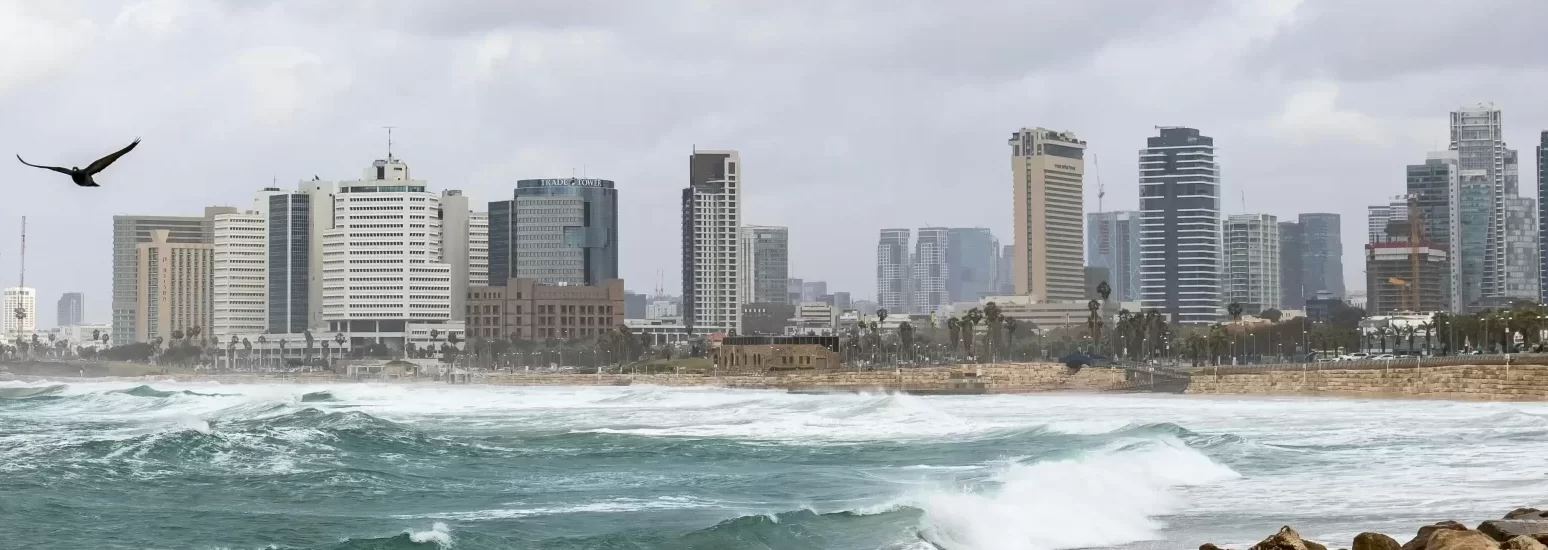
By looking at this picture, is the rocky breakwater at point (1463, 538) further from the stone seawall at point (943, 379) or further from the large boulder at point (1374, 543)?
the stone seawall at point (943, 379)

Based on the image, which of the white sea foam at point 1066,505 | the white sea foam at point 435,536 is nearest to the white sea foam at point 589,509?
the white sea foam at point 435,536

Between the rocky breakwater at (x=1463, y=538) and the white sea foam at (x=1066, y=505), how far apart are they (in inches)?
274

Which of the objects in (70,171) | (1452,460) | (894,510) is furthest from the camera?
(1452,460)

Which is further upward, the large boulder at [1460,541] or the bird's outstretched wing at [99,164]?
Answer: the bird's outstretched wing at [99,164]

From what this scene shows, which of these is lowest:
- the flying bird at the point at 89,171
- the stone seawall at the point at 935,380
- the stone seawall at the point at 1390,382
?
the stone seawall at the point at 935,380

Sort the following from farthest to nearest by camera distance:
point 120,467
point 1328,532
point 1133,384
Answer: point 1133,384, point 120,467, point 1328,532

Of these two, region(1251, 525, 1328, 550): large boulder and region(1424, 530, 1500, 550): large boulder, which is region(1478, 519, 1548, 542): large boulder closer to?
region(1424, 530, 1500, 550): large boulder

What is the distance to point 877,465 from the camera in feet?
143

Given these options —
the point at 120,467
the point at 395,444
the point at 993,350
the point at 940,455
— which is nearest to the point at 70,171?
the point at 120,467

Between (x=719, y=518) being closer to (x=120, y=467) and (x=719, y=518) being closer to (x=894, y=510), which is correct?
(x=894, y=510)

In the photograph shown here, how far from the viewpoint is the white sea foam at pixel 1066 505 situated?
2791 centimetres

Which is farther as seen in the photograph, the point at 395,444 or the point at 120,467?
the point at 395,444

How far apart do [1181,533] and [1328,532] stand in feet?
7.55

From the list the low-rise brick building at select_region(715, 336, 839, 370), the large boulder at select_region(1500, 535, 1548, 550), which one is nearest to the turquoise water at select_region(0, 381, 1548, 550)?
the large boulder at select_region(1500, 535, 1548, 550)
